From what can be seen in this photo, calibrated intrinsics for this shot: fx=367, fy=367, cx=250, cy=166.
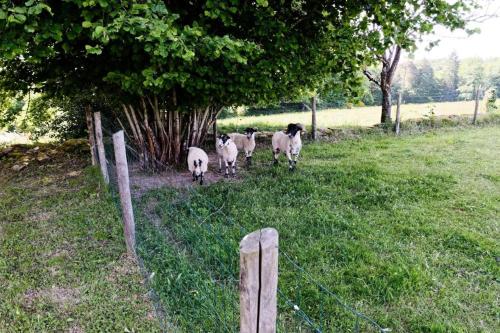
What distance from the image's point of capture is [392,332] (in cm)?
383

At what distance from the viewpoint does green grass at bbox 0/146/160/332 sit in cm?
403

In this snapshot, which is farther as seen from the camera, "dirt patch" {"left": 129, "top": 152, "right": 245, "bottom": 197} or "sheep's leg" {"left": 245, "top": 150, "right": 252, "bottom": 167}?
"sheep's leg" {"left": 245, "top": 150, "right": 252, "bottom": 167}

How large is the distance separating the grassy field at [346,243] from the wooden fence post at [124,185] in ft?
0.83

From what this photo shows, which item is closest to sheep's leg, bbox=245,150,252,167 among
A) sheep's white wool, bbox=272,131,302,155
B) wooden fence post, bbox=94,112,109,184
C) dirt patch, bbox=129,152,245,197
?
dirt patch, bbox=129,152,245,197

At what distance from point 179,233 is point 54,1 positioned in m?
4.27

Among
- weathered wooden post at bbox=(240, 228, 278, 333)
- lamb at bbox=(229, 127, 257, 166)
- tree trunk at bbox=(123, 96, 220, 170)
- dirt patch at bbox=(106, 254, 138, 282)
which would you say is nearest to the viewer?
weathered wooden post at bbox=(240, 228, 278, 333)

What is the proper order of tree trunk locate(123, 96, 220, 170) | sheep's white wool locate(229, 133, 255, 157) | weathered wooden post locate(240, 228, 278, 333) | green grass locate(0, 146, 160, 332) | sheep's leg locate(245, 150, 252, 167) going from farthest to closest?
sheep's leg locate(245, 150, 252, 167) < sheep's white wool locate(229, 133, 255, 157) < tree trunk locate(123, 96, 220, 170) < green grass locate(0, 146, 160, 332) < weathered wooden post locate(240, 228, 278, 333)

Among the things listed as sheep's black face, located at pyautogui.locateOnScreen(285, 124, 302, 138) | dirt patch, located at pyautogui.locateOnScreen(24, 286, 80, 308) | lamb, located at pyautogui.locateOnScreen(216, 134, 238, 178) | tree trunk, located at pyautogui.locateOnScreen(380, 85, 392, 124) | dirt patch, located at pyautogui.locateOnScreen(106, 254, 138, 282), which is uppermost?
tree trunk, located at pyautogui.locateOnScreen(380, 85, 392, 124)

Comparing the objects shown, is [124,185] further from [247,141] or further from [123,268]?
[247,141]

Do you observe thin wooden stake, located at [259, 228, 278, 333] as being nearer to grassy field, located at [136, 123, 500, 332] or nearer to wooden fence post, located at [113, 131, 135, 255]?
grassy field, located at [136, 123, 500, 332]

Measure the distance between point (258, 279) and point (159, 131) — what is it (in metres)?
9.29

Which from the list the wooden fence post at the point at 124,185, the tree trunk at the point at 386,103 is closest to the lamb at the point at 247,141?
the wooden fence post at the point at 124,185

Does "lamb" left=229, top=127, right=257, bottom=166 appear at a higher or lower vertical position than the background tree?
lower

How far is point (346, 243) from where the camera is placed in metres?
5.63
